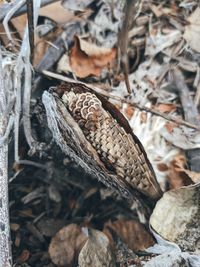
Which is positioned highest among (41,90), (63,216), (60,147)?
(41,90)

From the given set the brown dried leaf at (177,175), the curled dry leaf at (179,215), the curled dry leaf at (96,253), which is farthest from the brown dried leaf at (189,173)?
the curled dry leaf at (96,253)

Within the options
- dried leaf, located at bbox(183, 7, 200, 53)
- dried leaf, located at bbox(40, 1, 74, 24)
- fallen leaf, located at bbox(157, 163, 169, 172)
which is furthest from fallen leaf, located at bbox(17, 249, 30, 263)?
dried leaf, located at bbox(183, 7, 200, 53)

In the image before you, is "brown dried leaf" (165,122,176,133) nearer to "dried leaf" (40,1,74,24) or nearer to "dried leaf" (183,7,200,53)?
"dried leaf" (183,7,200,53)

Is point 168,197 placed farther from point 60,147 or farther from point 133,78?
point 133,78

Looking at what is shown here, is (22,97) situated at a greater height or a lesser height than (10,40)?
lesser

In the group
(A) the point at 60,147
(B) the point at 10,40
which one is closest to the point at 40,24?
(B) the point at 10,40

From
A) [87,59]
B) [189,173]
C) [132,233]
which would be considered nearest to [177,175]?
[189,173]
